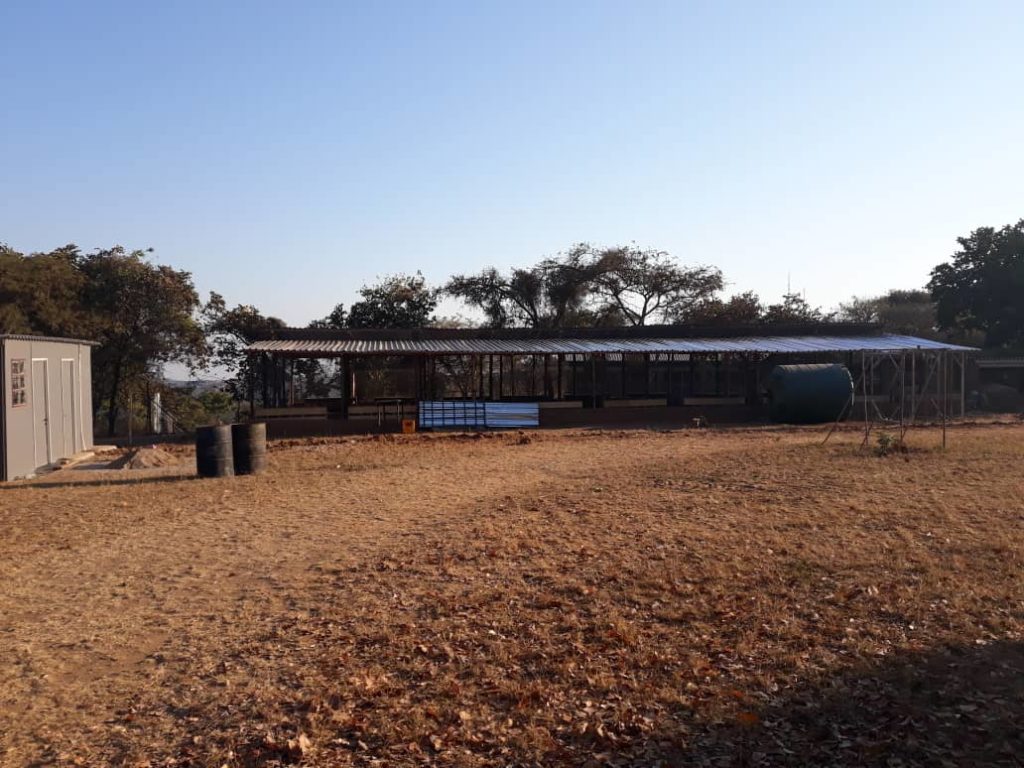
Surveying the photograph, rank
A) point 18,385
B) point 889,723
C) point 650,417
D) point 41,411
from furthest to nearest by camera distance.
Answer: point 650,417, point 41,411, point 18,385, point 889,723

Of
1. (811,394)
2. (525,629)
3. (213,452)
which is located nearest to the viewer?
(525,629)

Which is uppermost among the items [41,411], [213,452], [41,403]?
[41,403]

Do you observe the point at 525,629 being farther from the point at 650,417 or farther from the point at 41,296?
the point at 41,296

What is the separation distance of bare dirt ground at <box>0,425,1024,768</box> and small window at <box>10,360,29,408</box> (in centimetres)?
397

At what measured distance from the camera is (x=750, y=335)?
30.8 m

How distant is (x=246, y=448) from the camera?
49.1 ft

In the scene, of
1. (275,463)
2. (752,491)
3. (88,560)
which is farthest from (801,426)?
(88,560)

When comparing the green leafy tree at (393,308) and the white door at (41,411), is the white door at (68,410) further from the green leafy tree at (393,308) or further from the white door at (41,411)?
the green leafy tree at (393,308)

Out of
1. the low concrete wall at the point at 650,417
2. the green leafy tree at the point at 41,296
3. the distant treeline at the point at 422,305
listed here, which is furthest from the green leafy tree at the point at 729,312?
the green leafy tree at the point at 41,296

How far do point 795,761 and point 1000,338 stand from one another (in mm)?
38491

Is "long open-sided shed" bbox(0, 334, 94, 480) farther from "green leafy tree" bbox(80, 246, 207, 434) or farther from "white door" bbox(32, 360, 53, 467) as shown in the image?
"green leafy tree" bbox(80, 246, 207, 434)

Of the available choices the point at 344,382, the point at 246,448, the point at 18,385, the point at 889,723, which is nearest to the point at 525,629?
the point at 889,723

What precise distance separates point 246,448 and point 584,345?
578 inches

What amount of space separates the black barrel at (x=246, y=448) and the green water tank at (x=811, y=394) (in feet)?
51.2
